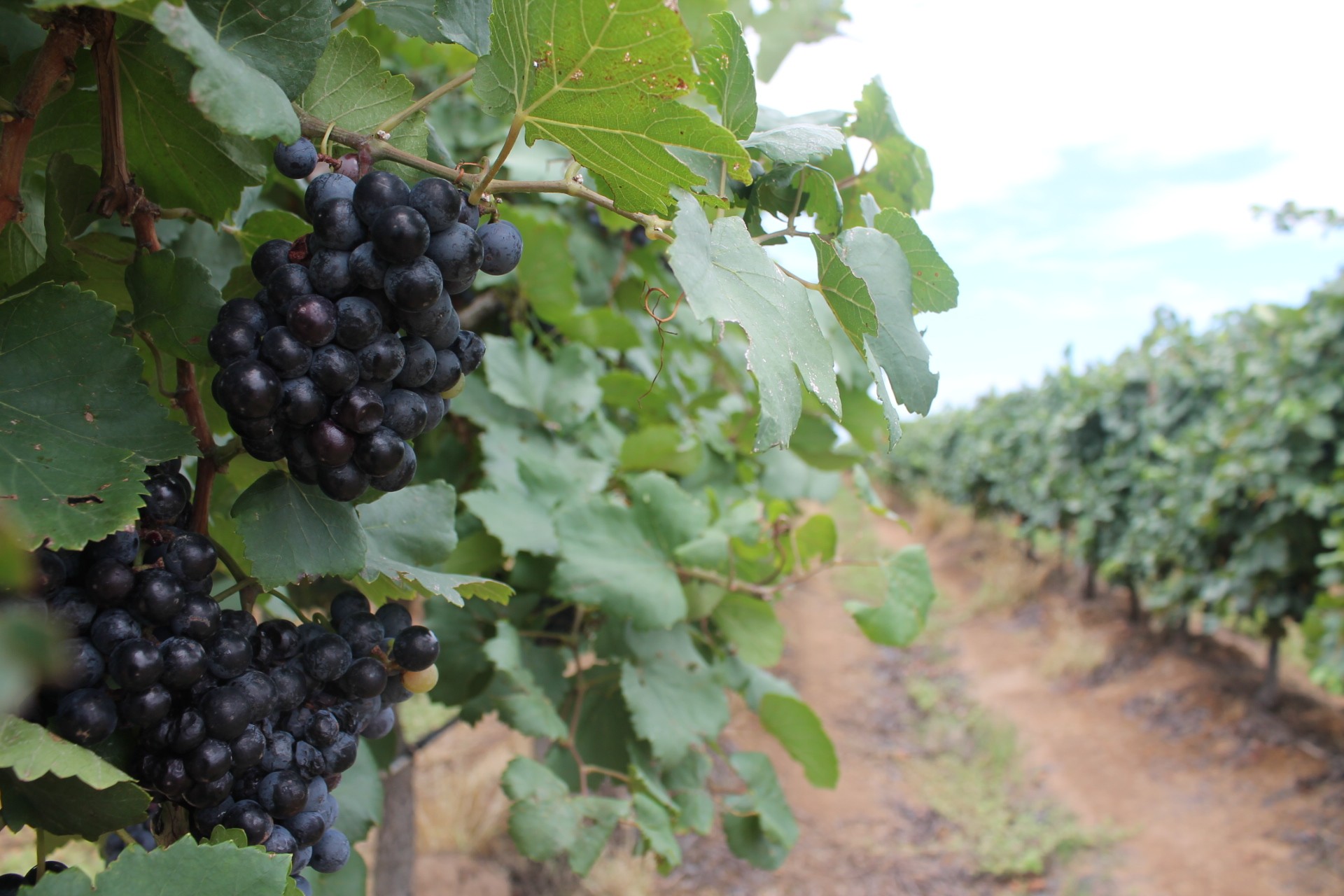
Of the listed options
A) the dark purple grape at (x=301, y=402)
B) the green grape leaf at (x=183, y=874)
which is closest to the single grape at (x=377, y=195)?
the dark purple grape at (x=301, y=402)

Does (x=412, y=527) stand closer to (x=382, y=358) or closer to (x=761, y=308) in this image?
(x=382, y=358)

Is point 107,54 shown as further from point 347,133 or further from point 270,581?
point 270,581

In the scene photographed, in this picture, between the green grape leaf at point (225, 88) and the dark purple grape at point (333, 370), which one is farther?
the dark purple grape at point (333, 370)

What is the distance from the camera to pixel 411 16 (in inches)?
26.6

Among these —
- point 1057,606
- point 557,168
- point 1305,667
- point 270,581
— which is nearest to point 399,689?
point 270,581

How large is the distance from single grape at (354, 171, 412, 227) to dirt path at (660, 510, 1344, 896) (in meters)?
2.79

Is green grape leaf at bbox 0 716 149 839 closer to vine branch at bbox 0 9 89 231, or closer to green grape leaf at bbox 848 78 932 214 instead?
vine branch at bbox 0 9 89 231

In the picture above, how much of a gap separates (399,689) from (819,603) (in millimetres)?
10072

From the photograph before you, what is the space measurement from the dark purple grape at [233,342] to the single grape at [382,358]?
2.8 inches

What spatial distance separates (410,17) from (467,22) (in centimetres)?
5

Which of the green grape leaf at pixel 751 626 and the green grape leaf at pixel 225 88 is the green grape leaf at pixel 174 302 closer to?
the green grape leaf at pixel 225 88

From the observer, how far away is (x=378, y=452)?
59 cm

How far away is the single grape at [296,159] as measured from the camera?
2.03ft

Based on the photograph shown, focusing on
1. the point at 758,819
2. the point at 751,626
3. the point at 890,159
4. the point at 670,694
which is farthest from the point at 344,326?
the point at 758,819
